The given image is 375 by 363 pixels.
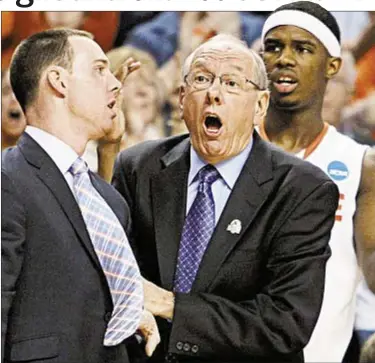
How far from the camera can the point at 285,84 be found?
1520 mm

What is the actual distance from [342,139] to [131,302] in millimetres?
465

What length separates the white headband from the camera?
4.97ft

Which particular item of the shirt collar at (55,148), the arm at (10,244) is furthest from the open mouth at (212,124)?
the arm at (10,244)

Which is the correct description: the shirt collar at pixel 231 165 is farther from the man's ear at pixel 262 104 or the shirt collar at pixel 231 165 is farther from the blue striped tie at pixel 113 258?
the blue striped tie at pixel 113 258

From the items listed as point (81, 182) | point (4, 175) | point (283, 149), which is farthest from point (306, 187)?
point (4, 175)

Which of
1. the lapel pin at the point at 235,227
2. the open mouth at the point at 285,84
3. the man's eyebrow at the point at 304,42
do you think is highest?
the man's eyebrow at the point at 304,42

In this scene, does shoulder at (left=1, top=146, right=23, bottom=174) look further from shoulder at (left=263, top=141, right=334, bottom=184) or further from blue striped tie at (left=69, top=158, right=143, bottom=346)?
shoulder at (left=263, top=141, right=334, bottom=184)

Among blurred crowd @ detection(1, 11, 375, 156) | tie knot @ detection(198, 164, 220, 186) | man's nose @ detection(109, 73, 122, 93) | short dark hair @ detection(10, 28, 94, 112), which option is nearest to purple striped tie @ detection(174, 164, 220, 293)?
tie knot @ detection(198, 164, 220, 186)

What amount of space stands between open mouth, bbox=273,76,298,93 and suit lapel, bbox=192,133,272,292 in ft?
0.32

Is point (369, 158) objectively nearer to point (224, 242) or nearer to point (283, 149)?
point (283, 149)

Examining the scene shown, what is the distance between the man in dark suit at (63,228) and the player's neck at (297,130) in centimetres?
30

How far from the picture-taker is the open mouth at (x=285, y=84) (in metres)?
1.52

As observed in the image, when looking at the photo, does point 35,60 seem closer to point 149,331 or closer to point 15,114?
point 15,114

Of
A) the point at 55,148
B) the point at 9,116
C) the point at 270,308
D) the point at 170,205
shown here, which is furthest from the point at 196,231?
the point at 9,116
